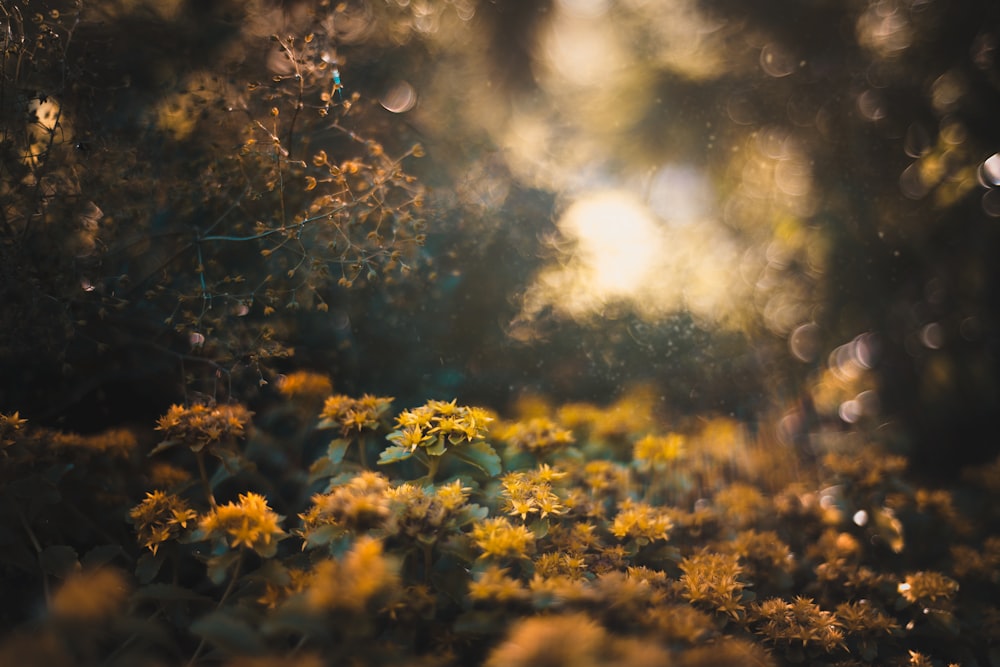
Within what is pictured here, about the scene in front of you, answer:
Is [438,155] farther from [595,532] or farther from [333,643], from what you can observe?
[333,643]

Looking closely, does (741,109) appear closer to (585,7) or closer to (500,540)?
(585,7)

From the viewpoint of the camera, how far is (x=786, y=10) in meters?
1.80

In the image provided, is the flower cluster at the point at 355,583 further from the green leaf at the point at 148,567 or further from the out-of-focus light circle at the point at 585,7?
the out-of-focus light circle at the point at 585,7

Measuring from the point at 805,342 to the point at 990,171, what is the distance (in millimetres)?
695

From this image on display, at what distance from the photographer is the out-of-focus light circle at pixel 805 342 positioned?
6.89 feet

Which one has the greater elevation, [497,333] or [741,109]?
[741,109]

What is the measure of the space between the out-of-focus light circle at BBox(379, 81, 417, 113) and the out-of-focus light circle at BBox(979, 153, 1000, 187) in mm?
1541

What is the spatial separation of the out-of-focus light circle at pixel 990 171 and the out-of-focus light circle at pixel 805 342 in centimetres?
61

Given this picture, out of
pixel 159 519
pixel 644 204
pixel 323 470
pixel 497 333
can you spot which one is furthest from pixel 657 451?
pixel 644 204

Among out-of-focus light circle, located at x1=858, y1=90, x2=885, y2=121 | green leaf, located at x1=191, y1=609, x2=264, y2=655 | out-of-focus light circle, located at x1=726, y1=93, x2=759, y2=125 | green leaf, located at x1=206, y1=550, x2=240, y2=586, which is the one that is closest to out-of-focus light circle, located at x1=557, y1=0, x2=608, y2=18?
out-of-focus light circle, located at x1=726, y1=93, x2=759, y2=125

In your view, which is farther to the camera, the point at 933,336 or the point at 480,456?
the point at 933,336

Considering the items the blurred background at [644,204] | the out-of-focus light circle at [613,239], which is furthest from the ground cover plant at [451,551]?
the out-of-focus light circle at [613,239]

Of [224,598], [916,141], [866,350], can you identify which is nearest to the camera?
[224,598]

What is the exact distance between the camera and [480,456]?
90 centimetres
